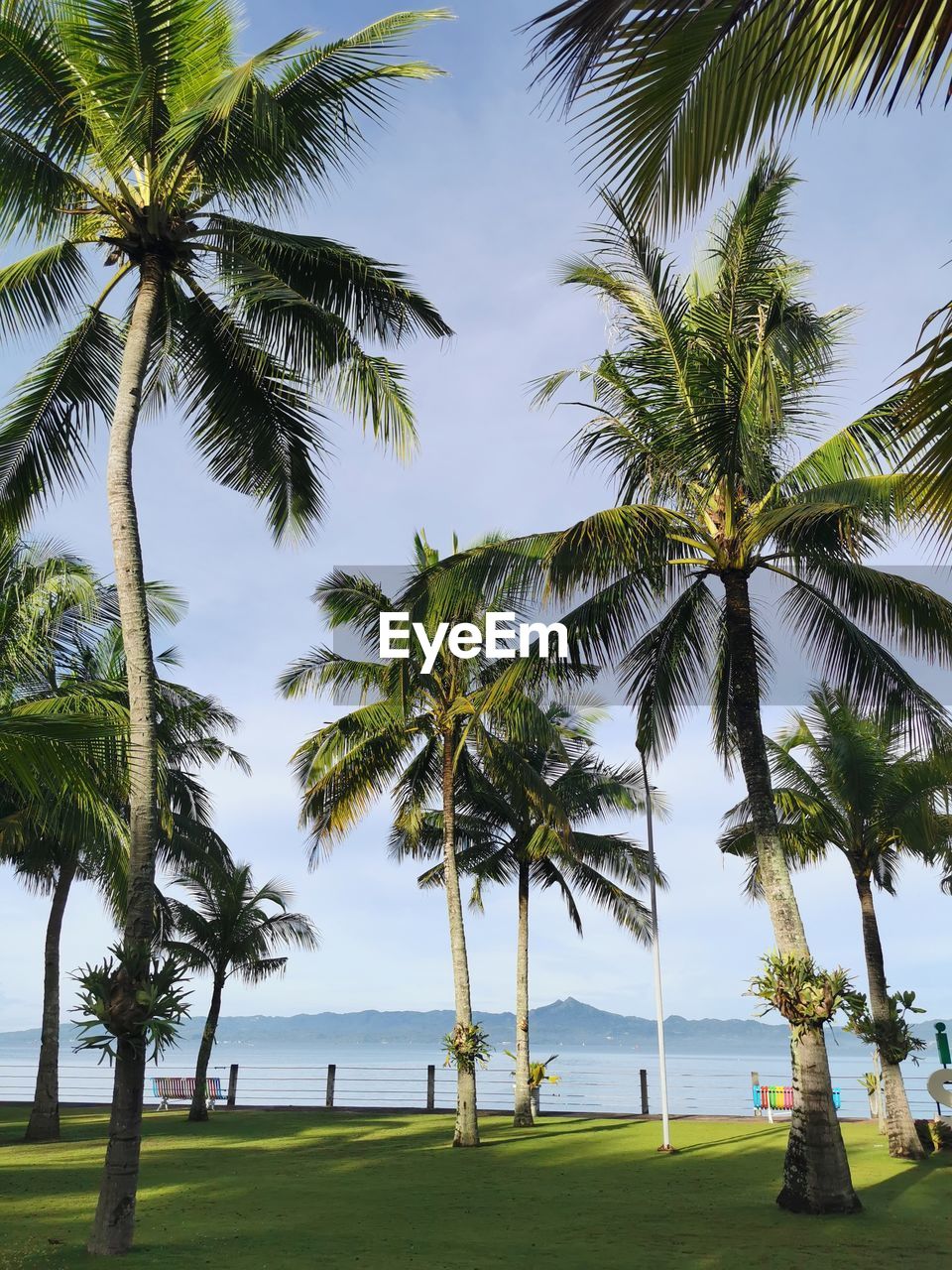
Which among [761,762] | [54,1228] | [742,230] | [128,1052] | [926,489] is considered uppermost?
[742,230]

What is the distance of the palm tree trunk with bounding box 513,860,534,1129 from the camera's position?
71.1 feet

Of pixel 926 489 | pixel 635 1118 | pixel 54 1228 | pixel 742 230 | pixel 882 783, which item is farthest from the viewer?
pixel 635 1118

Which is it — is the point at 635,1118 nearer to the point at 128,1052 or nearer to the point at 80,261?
the point at 128,1052

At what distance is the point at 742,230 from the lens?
13055 millimetres

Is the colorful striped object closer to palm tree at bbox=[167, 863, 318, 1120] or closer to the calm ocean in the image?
the calm ocean

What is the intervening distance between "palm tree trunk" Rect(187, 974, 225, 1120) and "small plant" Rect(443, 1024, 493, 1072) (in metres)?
6.43

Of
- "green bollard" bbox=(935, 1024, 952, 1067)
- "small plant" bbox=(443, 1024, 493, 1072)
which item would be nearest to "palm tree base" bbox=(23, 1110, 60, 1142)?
"small plant" bbox=(443, 1024, 493, 1072)

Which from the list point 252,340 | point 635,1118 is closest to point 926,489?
point 252,340

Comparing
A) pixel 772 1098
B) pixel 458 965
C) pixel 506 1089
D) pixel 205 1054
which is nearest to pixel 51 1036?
pixel 205 1054

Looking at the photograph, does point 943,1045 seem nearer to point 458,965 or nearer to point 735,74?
point 458,965

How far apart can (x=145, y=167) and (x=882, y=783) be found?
13.1 m

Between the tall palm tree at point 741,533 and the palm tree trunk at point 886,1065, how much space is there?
4.82 meters

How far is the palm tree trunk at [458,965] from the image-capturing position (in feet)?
58.7

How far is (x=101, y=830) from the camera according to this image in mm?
12789
